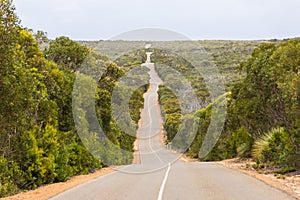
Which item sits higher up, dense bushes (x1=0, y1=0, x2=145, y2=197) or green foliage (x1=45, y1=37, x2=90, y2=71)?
green foliage (x1=45, y1=37, x2=90, y2=71)

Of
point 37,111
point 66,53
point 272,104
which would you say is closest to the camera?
point 37,111

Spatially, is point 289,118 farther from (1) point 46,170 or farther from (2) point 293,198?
(1) point 46,170

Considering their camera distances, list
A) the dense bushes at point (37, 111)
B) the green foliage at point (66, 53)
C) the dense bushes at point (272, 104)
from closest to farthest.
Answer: the dense bushes at point (37, 111) → the dense bushes at point (272, 104) → the green foliage at point (66, 53)

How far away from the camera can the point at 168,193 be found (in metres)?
13.2

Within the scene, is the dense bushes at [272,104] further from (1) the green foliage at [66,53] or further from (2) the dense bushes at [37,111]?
(1) the green foliage at [66,53]

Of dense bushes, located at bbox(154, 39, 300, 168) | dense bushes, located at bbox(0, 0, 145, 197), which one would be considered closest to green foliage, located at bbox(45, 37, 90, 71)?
dense bushes, located at bbox(0, 0, 145, 197)

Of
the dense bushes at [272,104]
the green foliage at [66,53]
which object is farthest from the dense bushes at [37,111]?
the dense bushes at [272,104]

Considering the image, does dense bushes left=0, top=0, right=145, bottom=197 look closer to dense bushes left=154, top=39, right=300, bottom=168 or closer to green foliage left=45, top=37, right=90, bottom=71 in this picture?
green foliage left=45, top=37, right=90, bottom=71

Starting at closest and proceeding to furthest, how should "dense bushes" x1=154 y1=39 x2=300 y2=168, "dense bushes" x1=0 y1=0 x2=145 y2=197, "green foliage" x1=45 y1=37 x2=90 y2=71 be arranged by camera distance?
"dense bushes" x1=0 y1=0 x2=145 y2=197 → "dense bushes" x1=154 y1=39 x2=300 y2=168 → "green foliage" x1=45 y1=37 x2=90 y2=71

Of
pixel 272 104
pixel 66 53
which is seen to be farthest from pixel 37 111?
pixel 272 104

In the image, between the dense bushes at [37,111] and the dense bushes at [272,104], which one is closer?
the dense bushes at [37,111]

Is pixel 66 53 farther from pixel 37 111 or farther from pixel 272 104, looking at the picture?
pixel 272 104

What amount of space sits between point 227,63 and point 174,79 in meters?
41.4

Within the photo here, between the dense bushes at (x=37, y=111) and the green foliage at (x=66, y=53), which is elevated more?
the green foliage at (x=66, y=53)
